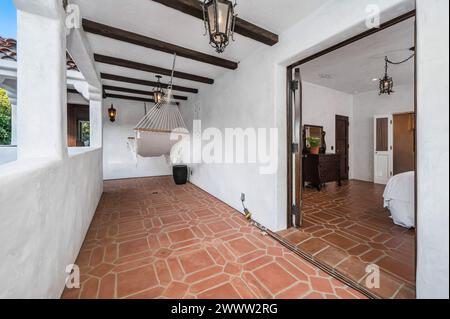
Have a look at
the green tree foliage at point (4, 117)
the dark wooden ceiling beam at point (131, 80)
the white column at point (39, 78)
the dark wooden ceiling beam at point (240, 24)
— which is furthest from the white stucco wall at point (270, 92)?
the green tree foliage at point (4, 117)

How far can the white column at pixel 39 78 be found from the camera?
1204mm

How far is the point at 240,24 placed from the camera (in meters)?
1.93

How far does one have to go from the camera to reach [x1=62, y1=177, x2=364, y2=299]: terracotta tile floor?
4.51ft

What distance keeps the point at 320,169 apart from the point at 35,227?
4582 millimetres

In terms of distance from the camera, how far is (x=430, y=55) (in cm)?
105

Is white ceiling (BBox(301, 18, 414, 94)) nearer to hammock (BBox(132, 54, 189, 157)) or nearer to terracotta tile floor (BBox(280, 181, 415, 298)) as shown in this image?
terracotta tile floor (BBox(280, 181, 415, 298))

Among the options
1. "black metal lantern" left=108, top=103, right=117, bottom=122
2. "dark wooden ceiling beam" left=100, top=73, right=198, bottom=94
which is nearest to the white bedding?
"dark wooden ceiling beam" left=100, top=73, right=198, bottom=94

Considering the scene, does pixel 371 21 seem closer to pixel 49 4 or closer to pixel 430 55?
pixel 430 55

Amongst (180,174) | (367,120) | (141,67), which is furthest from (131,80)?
(367,120)

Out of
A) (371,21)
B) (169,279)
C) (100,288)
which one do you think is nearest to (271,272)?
(169,279)

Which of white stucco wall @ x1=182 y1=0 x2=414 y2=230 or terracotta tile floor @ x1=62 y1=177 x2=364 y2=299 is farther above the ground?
white stucco wall @ x1=182 y1=0 x2=414 y2=230

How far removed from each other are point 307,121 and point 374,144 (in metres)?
2.15

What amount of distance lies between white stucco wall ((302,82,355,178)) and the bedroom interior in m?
0.03

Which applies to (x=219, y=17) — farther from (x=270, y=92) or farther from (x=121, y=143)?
(x=121, y=143)
